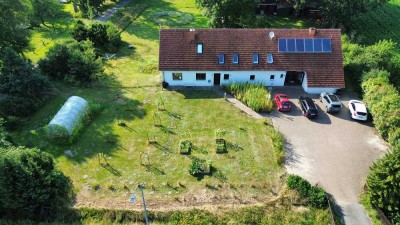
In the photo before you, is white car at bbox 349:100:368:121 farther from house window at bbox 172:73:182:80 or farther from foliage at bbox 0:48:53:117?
foliage at bbox 0:48:53:117

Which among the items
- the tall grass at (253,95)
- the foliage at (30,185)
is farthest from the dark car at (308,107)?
the foliage at (30,185)

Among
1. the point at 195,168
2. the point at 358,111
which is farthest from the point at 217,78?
the point at 358,111

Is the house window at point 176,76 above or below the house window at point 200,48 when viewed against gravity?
below

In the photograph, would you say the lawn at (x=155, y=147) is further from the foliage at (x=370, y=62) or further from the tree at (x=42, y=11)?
the tree at (x=42, y=11)

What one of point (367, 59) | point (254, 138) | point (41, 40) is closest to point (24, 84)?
point (41, 40)

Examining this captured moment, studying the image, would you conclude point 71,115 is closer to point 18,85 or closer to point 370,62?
point 18,85

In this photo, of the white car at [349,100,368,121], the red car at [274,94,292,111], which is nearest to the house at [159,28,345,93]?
the white car at [349,100,368,121]
